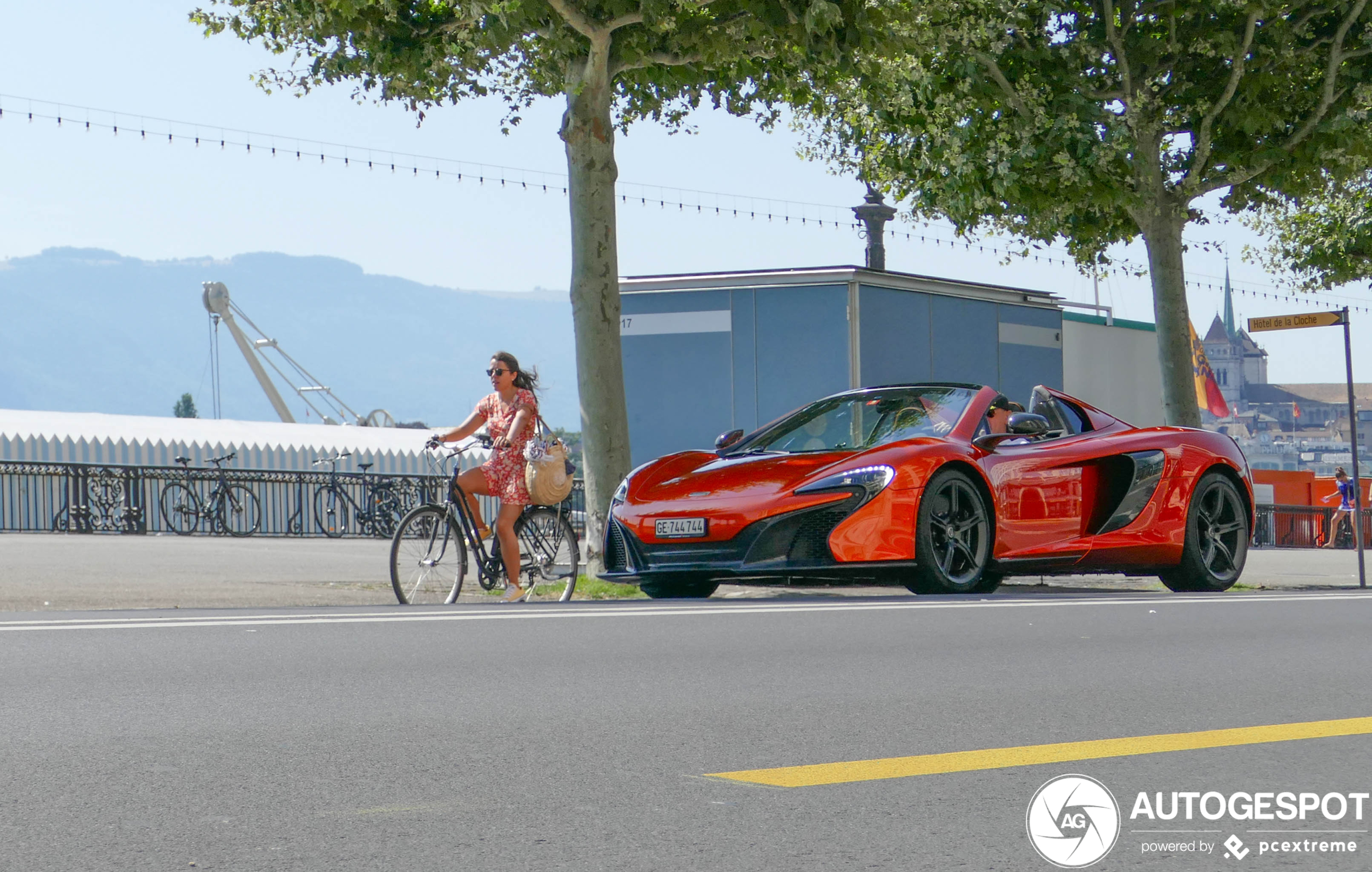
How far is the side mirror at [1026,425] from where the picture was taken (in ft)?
34.2

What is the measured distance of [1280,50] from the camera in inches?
715

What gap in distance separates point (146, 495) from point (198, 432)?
14823 mm

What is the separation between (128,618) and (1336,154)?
1470 cm

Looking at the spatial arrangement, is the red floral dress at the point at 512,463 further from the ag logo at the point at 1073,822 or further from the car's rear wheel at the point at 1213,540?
the ag logo at the point at 1073,822

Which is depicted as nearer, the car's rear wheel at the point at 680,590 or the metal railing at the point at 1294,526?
the car's rear wheel at the point at 680,590

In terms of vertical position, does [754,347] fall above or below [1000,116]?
below

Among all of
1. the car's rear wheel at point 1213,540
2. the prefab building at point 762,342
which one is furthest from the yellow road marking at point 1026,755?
the prefab building at point 762,342

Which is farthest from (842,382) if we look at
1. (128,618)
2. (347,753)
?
(347,753)

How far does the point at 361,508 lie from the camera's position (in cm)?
2939

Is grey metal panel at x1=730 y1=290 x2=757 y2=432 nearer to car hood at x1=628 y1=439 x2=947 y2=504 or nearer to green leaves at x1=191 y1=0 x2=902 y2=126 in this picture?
green leaves at x1=191 y1=0 x2=902 y2=126

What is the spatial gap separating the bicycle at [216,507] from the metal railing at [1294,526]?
981 inches

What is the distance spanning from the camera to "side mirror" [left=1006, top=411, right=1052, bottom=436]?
410 inches

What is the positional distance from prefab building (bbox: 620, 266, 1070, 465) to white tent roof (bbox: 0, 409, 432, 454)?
16085 millimetres

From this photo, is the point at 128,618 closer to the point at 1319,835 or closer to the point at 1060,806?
the point at 1060,806
